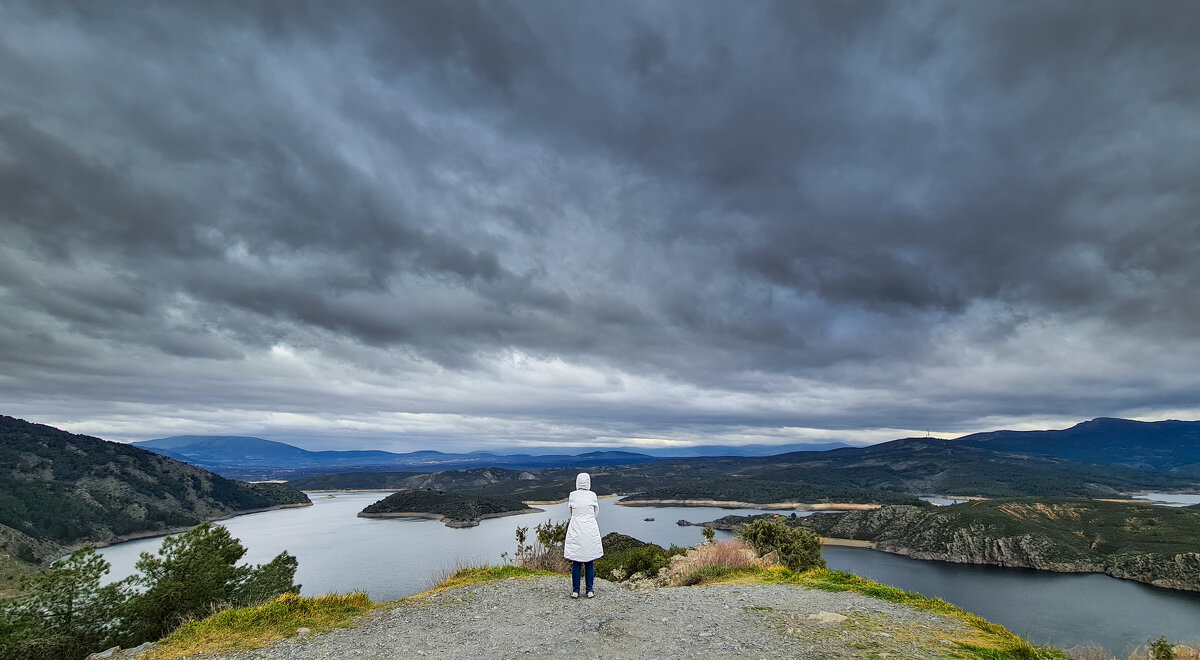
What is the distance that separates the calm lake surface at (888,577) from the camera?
7362cm

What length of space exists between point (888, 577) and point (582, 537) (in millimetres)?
111362

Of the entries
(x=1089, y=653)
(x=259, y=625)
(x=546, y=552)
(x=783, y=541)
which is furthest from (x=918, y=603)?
(x=783, y=541)

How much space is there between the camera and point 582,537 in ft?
45.5

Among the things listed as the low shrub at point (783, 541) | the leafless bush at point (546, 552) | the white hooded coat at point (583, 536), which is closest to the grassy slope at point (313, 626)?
the white hooded coat at point (583, 536)

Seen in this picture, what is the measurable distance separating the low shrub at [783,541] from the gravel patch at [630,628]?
2058cm

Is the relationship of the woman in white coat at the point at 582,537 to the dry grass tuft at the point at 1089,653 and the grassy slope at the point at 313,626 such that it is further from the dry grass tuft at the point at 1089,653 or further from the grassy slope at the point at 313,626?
the dry grass tuft at the point at 1089,653

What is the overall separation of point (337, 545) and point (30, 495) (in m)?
105

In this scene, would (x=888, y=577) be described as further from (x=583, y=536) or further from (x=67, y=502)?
(x=67, y=502)

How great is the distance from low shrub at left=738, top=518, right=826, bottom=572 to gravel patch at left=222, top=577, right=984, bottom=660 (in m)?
20.6

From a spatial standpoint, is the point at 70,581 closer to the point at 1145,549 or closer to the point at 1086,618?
the point at 1086,618

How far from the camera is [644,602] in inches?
536

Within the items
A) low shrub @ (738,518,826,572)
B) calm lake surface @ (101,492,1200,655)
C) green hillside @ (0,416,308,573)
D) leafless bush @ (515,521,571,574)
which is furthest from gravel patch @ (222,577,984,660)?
green hillside @ (0,416,308,573)

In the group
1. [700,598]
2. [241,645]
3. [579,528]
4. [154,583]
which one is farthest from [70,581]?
A: [700,598]

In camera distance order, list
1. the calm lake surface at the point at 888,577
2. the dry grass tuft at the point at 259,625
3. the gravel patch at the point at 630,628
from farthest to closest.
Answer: the calm lake surface at the point at 888,577 < the dry grass tuft at the point at 259,625 < the gravel patch at the point at 630,628
